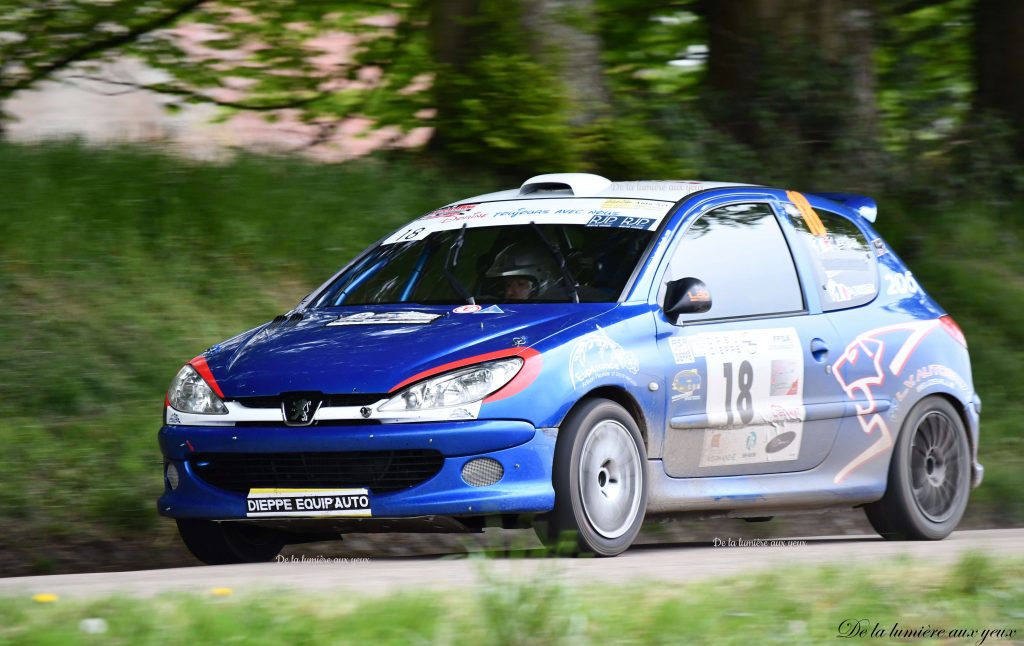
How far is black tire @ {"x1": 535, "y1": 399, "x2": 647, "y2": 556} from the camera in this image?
684 cm

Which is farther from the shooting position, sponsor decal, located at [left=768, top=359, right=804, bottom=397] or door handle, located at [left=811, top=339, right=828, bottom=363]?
door handle, located at [left=811, top=339, right=828, bottom=363]

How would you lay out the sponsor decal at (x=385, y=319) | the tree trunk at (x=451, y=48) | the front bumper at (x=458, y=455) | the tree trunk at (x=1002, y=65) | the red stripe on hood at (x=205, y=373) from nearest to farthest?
1. the front bumper at (x=458, y=455)
2. the red stripe on hood at (x=205, y=373)
3. the sponsor decal at (x=385, y=319)
4. the tree trunk at (x=451, y=48)
5. the tree trunk at (x=1002, y=65)

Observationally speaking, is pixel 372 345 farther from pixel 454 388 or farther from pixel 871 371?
pixel 871 371

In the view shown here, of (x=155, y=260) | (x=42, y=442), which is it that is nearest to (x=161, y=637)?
(x=42, y=442)

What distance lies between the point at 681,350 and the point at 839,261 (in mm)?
1683

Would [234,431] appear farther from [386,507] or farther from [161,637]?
[161,637]

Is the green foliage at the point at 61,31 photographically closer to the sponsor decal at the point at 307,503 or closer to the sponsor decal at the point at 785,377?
the sponsor decal at the point at 307,503

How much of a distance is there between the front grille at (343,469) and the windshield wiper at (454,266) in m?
1.17

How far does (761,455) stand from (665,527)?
2.44 meters

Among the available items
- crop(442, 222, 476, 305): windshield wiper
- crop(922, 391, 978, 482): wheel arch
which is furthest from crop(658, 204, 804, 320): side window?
crop(922, 391, 978, 482): wheel arch

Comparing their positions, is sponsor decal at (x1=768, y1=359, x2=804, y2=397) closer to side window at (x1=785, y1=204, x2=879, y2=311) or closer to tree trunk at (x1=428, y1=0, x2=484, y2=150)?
side window at (x1=785, y1=204, x2=879, y2=311)

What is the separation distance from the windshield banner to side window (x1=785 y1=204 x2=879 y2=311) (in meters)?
1.01

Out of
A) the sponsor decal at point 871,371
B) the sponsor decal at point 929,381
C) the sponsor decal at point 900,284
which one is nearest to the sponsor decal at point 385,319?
the sponsor decal at point 871,371

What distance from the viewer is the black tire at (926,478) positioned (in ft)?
28.8
